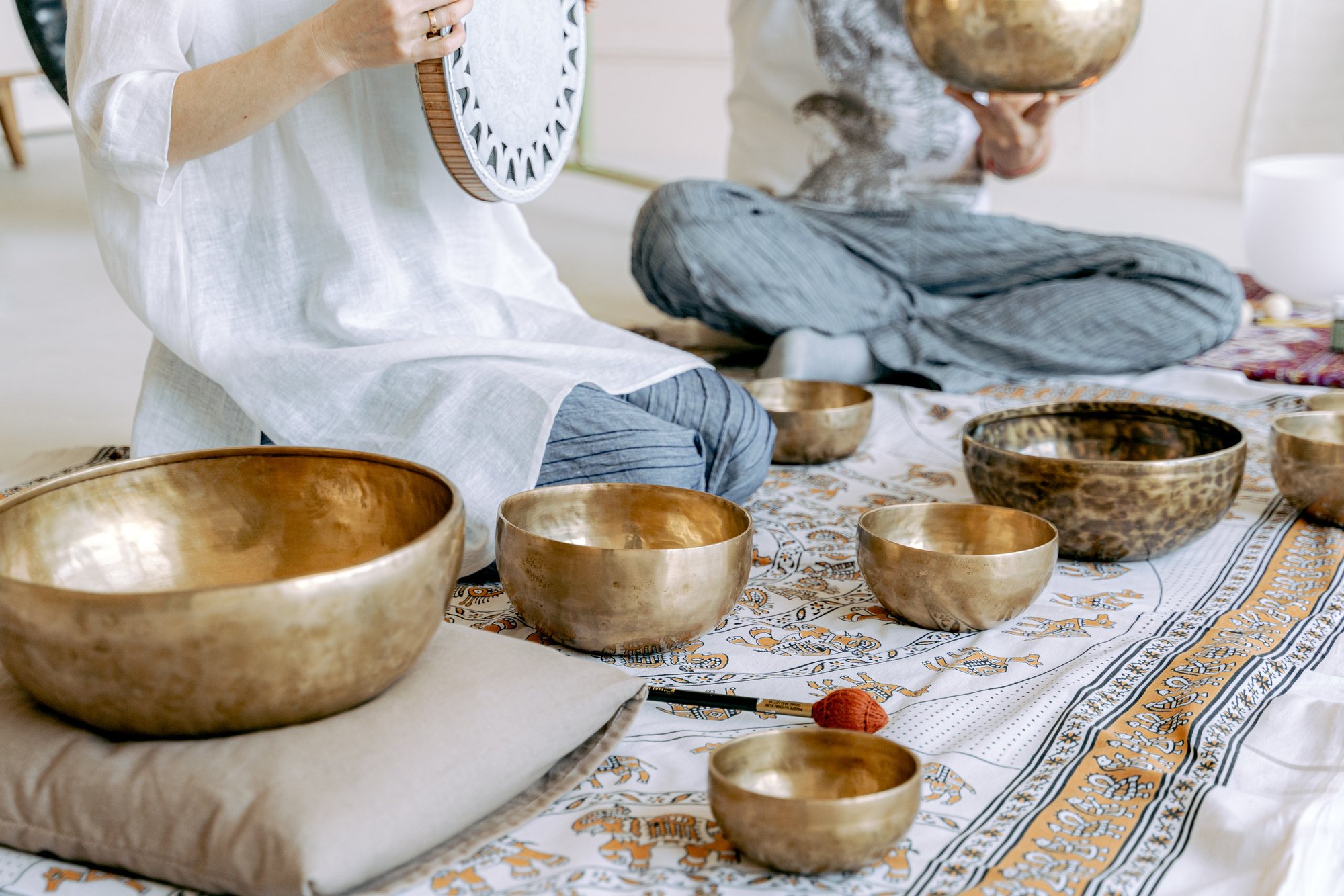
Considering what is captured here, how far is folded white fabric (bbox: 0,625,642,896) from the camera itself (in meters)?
0.91

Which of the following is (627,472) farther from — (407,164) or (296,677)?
(296,677)

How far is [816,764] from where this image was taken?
1.05m

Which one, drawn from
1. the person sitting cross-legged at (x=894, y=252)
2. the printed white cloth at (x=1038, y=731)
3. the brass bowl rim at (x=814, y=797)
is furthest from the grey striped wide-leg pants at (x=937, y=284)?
the brass bowl rim at (x=814, y=797)

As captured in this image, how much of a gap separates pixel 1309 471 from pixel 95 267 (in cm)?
334

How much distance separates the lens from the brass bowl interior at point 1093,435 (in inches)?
72.5

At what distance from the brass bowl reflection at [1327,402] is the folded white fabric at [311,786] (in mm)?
1488

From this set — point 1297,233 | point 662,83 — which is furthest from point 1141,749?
point 662,83

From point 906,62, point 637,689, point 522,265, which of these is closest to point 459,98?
point 522,265

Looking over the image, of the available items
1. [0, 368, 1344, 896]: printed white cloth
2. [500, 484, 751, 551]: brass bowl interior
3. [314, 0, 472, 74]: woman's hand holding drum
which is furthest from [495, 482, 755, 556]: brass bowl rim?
[314, 0, 472, 74]: woman's hand holding drum

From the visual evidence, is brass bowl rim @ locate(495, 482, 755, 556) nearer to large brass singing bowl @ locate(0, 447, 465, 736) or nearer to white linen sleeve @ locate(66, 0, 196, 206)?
large brass singing bowl @ locate(0, 447, 465, 736)

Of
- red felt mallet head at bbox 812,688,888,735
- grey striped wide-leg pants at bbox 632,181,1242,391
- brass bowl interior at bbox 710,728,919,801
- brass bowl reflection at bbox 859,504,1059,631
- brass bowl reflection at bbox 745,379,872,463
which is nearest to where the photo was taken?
brass bowl interior at bbox 710,728,919,801

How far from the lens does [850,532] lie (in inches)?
70.1

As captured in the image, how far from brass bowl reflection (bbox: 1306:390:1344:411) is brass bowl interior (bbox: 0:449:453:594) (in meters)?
1.54

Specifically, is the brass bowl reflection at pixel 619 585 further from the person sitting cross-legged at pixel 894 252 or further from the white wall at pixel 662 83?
the white wall at pixel 662 83
